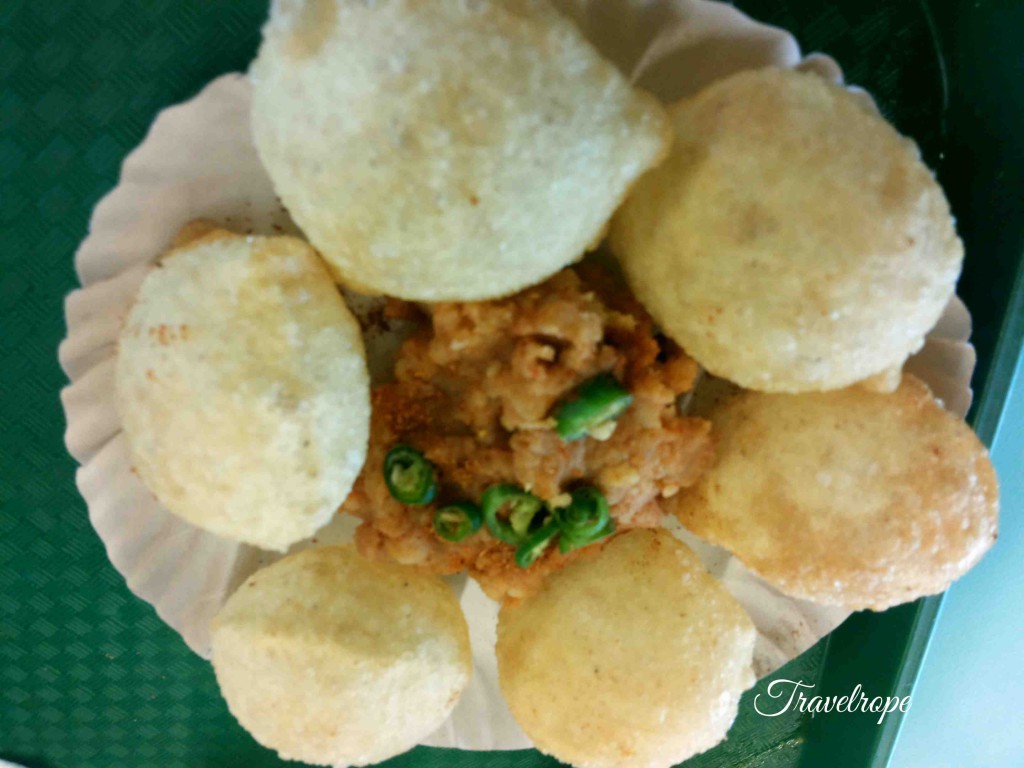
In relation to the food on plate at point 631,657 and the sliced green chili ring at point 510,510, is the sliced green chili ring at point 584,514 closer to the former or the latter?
the sliced green chili ring at point 510,510

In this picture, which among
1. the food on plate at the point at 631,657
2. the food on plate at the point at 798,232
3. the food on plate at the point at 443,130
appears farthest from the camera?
the food on plate at the point at 631,657

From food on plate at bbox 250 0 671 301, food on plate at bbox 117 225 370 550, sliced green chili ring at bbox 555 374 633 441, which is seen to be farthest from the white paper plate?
sliced green chili ring at bbox 555 374 633 441

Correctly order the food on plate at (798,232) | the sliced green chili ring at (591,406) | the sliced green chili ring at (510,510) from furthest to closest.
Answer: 1. the sliced green chili ring at (510,510)
2. the sliced green chili ring at (591,406)
3. the food on plate at (798,232)

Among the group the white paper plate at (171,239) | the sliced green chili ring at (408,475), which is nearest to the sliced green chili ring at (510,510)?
the sliced green chili ring at (408,475)

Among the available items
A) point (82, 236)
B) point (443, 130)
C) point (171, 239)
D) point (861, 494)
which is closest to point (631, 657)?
point (861, 494)

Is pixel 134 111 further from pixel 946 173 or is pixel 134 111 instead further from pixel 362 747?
pixel 946 173

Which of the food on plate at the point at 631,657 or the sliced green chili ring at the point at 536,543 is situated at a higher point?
the sliced green chili ring at the point at 536,543

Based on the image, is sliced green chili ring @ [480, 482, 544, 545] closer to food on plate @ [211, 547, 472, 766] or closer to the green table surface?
food on plate @ [211, 547, 472, 766]
